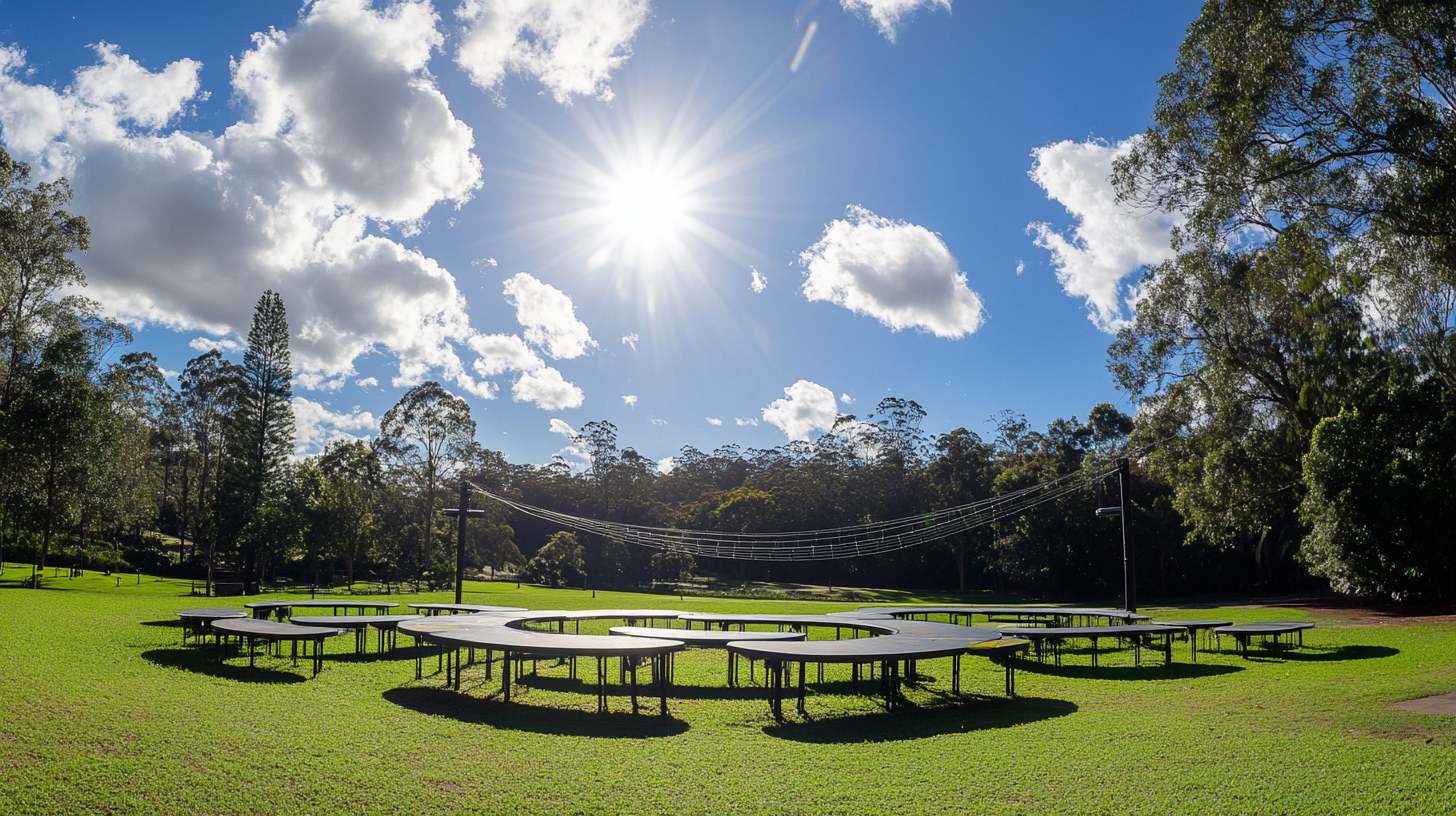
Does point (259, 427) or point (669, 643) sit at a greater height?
point (259, 427)

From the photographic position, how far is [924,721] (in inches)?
326

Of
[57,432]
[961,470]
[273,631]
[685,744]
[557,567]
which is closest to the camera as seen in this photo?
[685,744]

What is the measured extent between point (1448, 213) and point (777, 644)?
1164cm

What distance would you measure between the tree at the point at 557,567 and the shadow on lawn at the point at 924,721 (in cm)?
3356

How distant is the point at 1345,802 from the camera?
16.4ft

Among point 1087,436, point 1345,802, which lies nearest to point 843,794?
point 1345,802

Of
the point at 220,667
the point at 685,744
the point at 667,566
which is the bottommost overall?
the point at 667,566

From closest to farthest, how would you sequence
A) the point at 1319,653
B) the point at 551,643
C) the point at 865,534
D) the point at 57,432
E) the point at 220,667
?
the point at 551,643
the point at 220,667
the point at 1319,653
the point at 57,432
the point at 865,534

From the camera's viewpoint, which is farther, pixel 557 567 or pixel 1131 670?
pixel 557 567

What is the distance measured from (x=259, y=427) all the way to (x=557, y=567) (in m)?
16.6

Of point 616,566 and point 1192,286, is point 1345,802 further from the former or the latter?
point 616,566

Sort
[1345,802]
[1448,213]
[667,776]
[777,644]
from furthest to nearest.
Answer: [1448,213], [777,644], [667,776], [1345,802]

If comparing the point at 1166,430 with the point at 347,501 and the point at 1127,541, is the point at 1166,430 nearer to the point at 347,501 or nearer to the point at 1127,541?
the point at 1127,541

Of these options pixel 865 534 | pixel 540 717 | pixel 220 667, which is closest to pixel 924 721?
pixel 540 717
